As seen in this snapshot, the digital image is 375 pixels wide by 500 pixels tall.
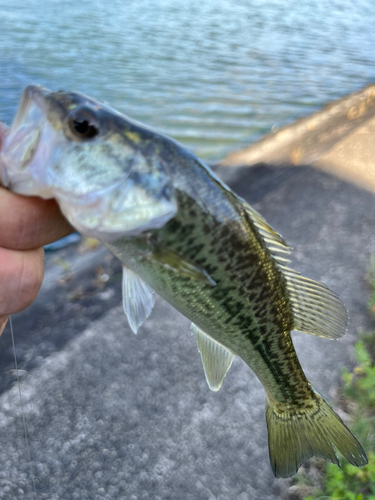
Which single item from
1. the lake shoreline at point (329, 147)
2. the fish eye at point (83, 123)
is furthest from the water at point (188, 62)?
the fish eye at point (83, 123)

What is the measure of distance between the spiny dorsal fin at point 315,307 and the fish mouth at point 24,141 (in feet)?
3.33

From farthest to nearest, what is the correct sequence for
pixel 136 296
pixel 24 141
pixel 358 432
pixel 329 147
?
1. pixel 329 147
2. pixel 358 432
3. pixel 136 296
4. pixel 24 141

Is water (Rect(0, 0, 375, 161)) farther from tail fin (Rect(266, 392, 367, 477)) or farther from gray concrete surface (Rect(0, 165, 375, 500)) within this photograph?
tail fin (Rect(266, 392, 367, 477))

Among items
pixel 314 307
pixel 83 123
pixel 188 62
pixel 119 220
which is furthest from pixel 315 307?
pixel 188 62

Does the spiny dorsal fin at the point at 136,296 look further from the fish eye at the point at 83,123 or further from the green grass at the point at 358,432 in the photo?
the green grass at the point at 358,432

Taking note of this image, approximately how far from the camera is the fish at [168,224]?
1.25 metres

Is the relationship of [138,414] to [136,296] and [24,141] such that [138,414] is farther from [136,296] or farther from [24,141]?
[24,141]

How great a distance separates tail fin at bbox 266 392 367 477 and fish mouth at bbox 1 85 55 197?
55.6 inches

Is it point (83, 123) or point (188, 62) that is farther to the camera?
point (188, 62)

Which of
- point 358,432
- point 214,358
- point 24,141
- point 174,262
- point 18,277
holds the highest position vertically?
point 24,141

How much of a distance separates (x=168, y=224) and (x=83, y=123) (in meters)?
0.40

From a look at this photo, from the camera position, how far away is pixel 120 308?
11.0 feet

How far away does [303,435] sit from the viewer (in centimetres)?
182

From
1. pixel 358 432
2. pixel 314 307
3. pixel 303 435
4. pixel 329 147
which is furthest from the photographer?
pixel 329 147
